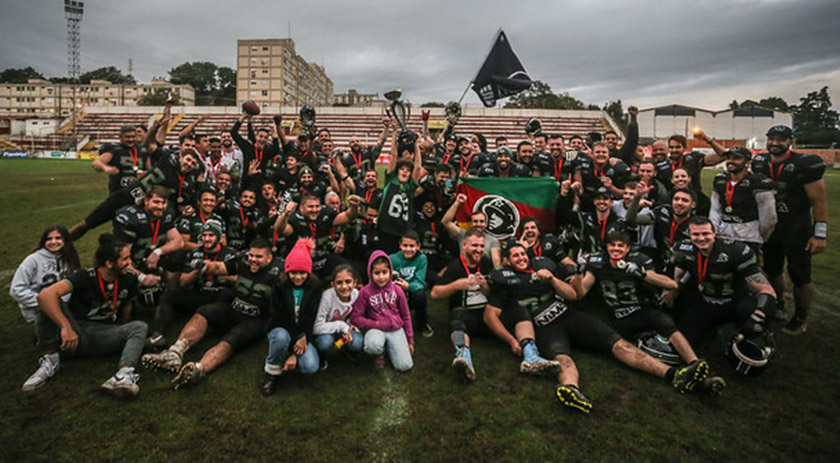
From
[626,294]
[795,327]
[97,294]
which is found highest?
[626,294]

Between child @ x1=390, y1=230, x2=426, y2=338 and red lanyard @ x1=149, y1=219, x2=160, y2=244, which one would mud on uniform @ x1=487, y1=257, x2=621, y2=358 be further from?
red lanyard @ x1=149, y1=219, x2=160, y2=244

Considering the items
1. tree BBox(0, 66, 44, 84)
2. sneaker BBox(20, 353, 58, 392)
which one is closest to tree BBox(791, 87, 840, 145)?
sneaker BBox(20, 353, 58, 392)

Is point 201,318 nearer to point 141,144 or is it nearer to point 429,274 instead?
point 429,274

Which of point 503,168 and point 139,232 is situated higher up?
point 503,168

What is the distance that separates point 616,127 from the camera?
1892 inches

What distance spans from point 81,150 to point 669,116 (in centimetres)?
6960

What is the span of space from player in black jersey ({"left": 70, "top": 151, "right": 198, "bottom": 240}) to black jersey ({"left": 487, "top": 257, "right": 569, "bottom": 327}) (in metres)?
4.82

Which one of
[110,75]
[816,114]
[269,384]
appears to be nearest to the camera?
[269,384]

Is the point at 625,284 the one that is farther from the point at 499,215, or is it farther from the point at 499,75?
the point at 499,75

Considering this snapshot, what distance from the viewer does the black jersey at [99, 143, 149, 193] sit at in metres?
6.75

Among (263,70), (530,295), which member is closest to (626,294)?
(530,295)

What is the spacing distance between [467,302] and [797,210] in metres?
3.95

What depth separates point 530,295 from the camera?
4508mm

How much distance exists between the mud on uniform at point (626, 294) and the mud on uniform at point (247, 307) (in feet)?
11.2
